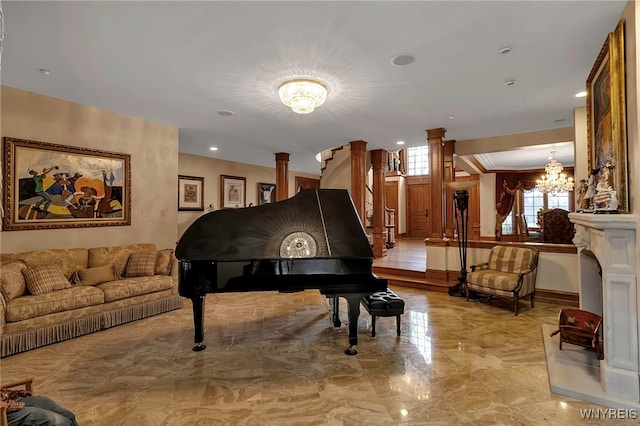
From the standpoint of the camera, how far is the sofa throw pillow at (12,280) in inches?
126

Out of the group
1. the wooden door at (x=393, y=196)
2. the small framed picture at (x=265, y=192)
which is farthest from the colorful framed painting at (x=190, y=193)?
the wooden door at (x=393, y=196)

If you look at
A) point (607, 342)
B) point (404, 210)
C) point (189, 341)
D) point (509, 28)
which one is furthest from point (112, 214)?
point (404, 210)

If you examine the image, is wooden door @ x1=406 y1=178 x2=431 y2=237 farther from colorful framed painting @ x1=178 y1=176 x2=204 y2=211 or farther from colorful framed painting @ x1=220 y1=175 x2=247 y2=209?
colorful framed painting @ x1=178 y1=176 x2=204 y2=211

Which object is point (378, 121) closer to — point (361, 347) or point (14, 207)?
point (361, 347)

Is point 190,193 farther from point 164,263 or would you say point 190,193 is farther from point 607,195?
point 607,195

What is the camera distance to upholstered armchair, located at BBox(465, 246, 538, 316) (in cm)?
426

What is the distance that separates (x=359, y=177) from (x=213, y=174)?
4218mm

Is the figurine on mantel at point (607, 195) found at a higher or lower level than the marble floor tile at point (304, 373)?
higher

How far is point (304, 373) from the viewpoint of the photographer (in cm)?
275

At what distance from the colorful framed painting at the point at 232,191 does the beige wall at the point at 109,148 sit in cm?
339

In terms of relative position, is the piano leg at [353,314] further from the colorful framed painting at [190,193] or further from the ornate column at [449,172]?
the colorful framed painting at [190,193]

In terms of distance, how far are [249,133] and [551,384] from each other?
5440 mm

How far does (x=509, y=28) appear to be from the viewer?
102 inches

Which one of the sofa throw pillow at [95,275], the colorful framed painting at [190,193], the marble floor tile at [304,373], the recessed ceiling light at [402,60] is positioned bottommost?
the marble floor tile at [304,373]
